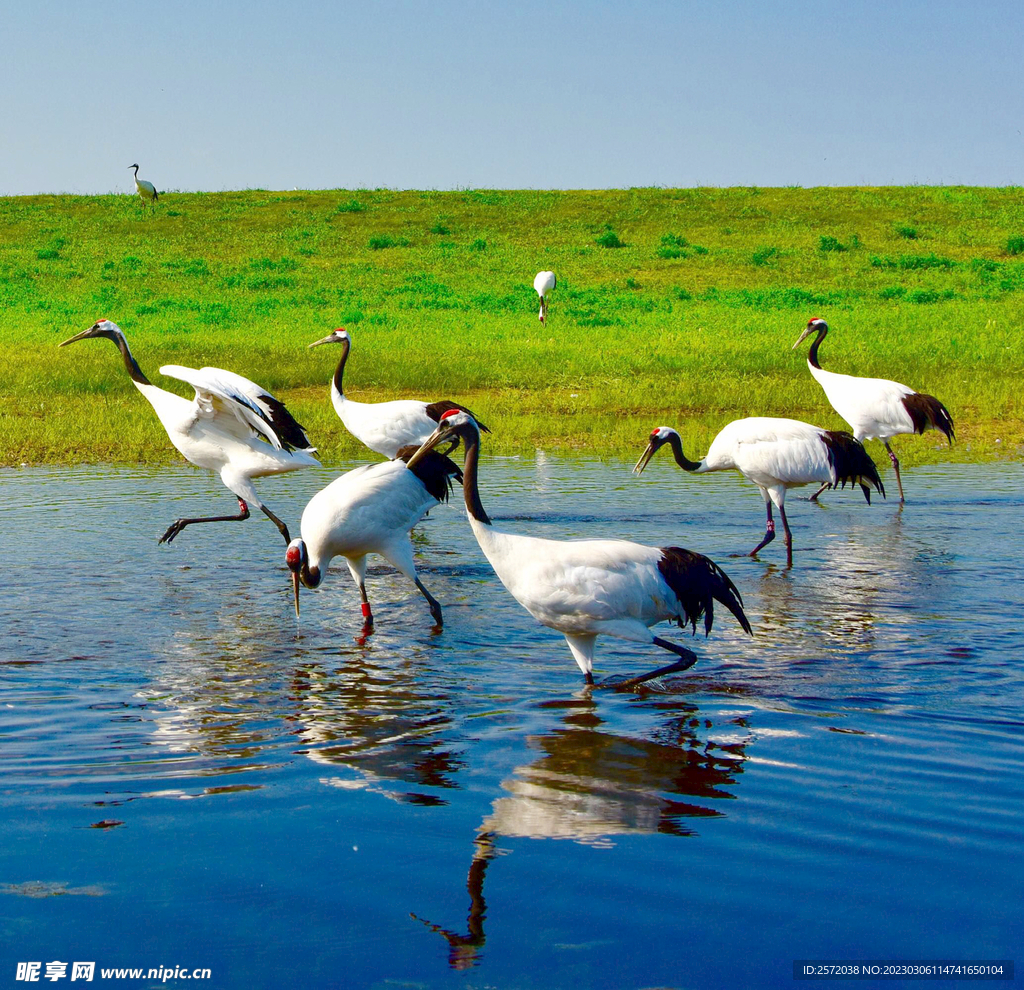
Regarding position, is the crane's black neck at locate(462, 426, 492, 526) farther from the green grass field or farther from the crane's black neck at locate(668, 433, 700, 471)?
the green grass field

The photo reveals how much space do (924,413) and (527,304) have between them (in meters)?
16.3

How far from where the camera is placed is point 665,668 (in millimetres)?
5816

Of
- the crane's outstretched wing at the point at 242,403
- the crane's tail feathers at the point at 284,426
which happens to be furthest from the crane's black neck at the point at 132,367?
the crane's tail feathers at the point at 284,426

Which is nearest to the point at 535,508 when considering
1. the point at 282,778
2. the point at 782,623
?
the point at 782,623

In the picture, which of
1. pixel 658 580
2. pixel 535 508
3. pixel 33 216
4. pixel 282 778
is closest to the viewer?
pixel 282 778

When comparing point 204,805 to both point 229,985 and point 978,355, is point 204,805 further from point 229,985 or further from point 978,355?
point 978,355

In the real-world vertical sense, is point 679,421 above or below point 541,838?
above

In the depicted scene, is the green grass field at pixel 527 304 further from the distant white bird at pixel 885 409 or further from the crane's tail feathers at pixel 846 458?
the crane's tail feathers at pixel 846 458

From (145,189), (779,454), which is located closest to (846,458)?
(779,454)

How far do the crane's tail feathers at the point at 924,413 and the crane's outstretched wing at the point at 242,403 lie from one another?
19.4 feet

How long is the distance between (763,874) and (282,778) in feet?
5.93

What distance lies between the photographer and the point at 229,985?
3.25m

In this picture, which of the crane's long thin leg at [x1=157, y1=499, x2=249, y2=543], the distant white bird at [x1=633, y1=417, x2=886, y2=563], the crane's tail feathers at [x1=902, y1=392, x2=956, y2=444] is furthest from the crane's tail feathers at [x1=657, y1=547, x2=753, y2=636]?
the crane's tail feathers at [x1=902, y1=392, x2=956, y2=444]

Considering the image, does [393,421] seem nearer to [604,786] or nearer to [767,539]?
[767,539]
